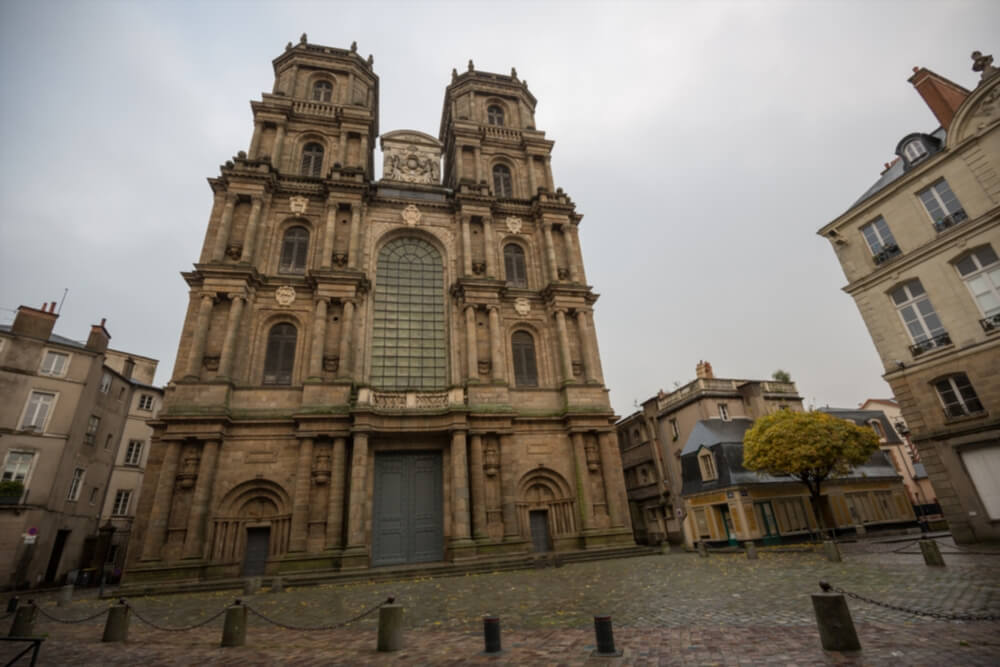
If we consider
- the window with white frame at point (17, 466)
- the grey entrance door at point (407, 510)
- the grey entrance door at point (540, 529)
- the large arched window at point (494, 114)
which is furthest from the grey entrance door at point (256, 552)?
the large arched window at point (494, 114)

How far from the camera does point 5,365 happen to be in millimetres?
24797

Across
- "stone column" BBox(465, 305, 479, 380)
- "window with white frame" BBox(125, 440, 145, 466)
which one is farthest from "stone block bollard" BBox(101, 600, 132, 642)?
"window with white frame" BBox(125, 440, 145, 466)

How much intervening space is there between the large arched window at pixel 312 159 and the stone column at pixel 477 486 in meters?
19.2

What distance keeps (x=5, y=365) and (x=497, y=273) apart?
2682cm

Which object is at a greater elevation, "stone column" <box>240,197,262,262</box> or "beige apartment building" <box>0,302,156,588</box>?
"stone column" <box>240,197,262,262</box>

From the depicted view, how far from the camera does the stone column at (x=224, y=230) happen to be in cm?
2339

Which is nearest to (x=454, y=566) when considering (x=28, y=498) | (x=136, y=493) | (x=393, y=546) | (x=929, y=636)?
(x=393, y=546)

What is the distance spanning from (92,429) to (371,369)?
1950 cm

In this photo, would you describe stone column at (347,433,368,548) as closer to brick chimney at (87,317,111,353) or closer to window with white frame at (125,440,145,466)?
brick chimney at (87,317,111,353)

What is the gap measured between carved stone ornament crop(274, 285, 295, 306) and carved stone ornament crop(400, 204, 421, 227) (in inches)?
308

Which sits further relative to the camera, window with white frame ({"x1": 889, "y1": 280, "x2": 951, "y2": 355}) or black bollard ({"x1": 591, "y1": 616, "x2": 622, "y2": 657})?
window with white frame ({"x1": 889, "y1": 280, "x2": 951, "y2": 355})

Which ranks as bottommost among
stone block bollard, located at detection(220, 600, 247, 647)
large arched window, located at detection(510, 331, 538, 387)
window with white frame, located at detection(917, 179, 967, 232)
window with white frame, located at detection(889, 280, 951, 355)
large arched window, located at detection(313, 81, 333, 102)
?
stone block bollard, located at detection(220, 600, 247, 647)

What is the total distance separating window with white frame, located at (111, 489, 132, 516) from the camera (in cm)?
3178

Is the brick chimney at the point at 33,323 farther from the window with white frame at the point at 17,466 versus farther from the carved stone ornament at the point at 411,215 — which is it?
the carved stone ornament at the point at 411,215
